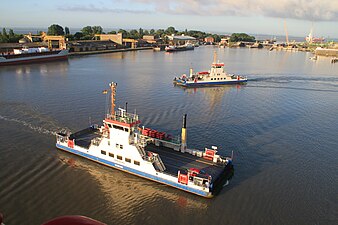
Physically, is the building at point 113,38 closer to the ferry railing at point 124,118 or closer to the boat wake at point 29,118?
the boat wake at point 29,118

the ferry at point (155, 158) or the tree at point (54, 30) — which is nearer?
the ferry at point (155, 158)

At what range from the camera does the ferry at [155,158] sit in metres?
20.7

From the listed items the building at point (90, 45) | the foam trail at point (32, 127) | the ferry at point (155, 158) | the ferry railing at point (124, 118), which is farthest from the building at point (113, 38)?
the ferry railing at point (124, 118)

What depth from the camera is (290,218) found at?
61.5ft

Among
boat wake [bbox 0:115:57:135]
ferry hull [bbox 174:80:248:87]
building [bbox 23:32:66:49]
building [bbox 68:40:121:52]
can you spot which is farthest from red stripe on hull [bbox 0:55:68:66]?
boat wake [bbox 0:115:57:135]

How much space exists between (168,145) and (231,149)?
7127 mm

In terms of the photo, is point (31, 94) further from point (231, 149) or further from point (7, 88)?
point (231, 149)

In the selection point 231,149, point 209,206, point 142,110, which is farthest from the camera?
point 142,110

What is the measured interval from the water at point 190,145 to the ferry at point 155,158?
2.53 ft

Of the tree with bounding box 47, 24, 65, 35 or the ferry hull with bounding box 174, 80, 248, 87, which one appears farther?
the tree with bounding box 47, 24, 65, 35

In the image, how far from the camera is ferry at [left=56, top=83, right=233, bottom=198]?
20734 millimetres

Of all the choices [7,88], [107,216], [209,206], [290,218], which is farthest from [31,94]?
[290,218]

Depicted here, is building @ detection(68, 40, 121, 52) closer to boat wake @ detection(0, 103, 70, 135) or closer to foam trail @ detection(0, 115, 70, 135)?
boat wake @ detection(0, 103, 70, 135)

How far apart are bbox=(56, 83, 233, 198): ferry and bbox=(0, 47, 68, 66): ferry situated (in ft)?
225
